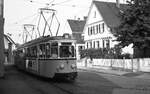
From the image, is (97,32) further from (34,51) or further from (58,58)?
(58,58)

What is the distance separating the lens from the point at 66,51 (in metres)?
16.2

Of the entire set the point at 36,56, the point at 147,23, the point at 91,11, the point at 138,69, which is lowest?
the point at 138,69

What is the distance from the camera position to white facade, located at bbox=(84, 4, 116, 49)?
4098cm

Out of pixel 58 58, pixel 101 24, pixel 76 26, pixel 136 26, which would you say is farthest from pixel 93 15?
pixel 58 58

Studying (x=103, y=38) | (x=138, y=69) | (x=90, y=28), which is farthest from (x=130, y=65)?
(x=90, y=28)

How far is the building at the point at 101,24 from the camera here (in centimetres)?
4097

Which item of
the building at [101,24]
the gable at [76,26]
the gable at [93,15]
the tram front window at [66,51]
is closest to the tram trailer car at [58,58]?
the tram front window at [66,51]

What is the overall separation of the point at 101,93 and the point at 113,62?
753 inches

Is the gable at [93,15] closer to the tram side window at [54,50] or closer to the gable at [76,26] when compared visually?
the gable at [76,26]

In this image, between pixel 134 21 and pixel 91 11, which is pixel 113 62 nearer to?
pixel 134 21

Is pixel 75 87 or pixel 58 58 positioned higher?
pixel 58 58

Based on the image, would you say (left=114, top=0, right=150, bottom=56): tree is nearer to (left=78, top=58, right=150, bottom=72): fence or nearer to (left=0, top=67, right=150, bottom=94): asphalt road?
(left=78, top=58, right=150, bottom=72): fence

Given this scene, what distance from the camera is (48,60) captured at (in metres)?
16.2

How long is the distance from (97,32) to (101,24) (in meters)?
1.84
